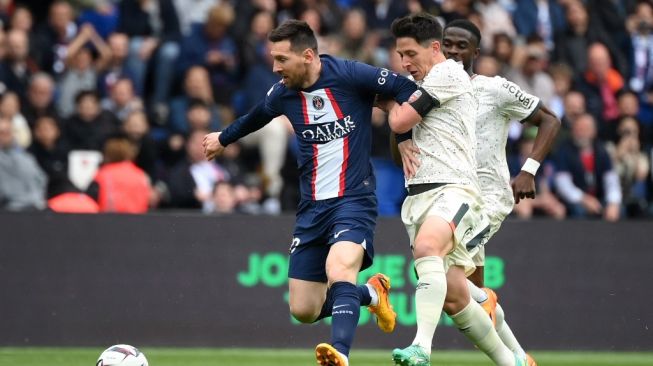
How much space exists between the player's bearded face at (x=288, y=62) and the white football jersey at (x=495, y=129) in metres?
1.55

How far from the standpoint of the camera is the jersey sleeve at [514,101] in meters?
9.78

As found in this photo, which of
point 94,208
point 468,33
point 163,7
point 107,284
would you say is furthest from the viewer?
point 163,7

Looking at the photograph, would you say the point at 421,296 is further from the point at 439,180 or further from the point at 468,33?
the point at 468,33

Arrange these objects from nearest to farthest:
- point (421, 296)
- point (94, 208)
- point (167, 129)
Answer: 1. point (421, 296)
2. point (94, 208)
3. point (167, 129)

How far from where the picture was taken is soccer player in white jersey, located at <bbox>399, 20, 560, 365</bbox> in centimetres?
966

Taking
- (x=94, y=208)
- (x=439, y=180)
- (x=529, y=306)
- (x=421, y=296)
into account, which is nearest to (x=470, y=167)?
(x=439, y=180)

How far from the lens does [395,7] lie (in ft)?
57.4

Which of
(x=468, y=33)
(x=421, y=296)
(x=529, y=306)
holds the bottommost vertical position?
(x=529, y=306)

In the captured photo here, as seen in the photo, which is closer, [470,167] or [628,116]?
[470,167]

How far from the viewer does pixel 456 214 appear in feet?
28.3

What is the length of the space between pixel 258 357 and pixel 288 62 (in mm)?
4136

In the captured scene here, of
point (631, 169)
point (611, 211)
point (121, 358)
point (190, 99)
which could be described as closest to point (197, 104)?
point (190, 99)

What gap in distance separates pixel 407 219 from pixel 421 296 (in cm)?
63

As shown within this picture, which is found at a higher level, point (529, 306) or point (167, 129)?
point (167, 129)
